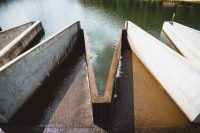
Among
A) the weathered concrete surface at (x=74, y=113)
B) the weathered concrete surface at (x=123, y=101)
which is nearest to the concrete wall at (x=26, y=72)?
the weathered concrete surface at (x=74, y=113)

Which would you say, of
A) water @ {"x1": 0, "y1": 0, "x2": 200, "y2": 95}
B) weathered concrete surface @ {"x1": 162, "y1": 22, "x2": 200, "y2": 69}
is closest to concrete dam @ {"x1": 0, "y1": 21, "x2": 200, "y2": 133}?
weathered concrete surface @ {"x1": 162, "y1": 22, "x2": 200, "y2": 69}

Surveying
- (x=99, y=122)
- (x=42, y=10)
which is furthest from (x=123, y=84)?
(x=42, y=10)

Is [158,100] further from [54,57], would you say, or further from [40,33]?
[40,33]

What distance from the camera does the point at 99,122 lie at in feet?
18.3

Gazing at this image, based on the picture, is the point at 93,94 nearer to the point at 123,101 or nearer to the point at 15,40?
the point at 123,101

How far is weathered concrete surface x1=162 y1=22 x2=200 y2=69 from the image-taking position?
8.62 meters

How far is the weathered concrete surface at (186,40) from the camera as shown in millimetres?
8620

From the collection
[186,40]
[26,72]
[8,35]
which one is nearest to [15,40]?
[8,35]

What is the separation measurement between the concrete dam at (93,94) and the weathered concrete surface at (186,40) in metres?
1.93

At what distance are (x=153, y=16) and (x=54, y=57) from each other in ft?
47.8

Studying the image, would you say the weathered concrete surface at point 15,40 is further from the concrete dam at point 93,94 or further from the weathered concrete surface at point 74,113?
the weathered concrete surface at point 74,113

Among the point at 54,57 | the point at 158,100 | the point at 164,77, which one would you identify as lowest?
the point at 158,100

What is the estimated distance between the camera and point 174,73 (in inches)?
A: 253

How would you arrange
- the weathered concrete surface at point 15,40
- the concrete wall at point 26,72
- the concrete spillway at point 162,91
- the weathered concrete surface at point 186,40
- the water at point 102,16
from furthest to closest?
the water at point 102,16, the weathered concrete surface at point 186,40, the weathered concrete surface at point 15,40, the concrete spillway at point 162,91, the concrete wall at point 26,72
